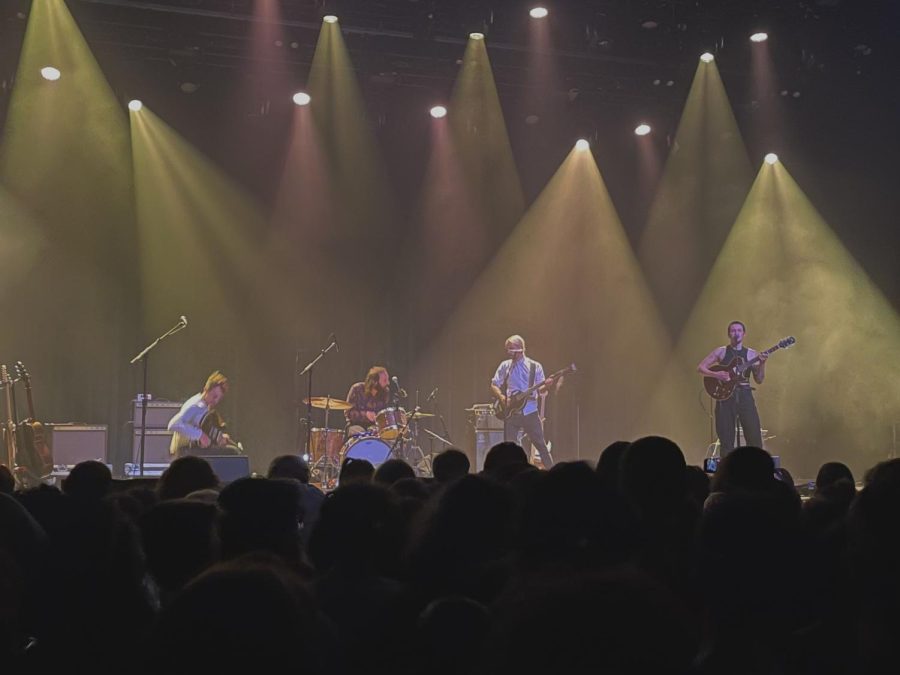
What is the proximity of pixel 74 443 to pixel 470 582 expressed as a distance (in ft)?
31.7

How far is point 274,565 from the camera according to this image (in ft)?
4.26

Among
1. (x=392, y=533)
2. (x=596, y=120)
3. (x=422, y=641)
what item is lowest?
(x=422, y=641)

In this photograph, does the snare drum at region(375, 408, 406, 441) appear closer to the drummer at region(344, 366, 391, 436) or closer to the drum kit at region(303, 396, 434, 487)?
the drum kit at region(303, 396, 434, 487)

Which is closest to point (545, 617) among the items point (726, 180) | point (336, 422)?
point (336, 422)

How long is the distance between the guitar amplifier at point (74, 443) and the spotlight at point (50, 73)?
15.1ft

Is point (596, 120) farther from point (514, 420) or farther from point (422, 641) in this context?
point (422, 641)

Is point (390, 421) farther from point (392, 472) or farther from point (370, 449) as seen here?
point (392, 472)

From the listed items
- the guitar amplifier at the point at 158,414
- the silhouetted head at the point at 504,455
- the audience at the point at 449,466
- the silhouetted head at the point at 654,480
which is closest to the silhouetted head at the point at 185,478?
the audience at the point at 449,466

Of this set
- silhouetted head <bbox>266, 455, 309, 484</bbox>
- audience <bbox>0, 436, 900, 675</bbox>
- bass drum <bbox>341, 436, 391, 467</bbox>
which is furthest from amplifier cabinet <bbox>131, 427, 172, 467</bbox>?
audience <bbox>0, 436, 900, 675</bbox>

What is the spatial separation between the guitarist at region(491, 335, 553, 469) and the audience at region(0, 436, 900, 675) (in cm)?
904

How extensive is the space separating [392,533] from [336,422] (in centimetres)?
1212

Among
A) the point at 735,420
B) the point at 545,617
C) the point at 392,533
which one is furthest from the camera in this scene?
the point at 735,420

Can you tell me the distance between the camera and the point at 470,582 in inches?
88.9

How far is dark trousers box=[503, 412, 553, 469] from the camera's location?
39.5 ft
